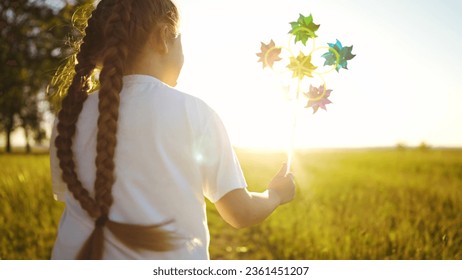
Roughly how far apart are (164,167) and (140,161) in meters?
0.07

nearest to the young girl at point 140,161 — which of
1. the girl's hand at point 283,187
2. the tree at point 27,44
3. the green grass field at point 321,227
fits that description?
the girl's hand at point 283,187

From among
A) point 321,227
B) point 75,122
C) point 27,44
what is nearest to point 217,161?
point 75,122

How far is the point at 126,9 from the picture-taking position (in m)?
1.35

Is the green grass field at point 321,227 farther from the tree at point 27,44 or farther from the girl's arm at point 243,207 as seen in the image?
the girl's arm at point 243,207

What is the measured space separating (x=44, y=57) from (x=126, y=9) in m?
3.50

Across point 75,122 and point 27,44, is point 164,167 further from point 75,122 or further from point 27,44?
point 27,44

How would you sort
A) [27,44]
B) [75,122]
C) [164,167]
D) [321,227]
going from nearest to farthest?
1. [164,167]
2. [75,122]
3. [321,227]
4. [27,44]

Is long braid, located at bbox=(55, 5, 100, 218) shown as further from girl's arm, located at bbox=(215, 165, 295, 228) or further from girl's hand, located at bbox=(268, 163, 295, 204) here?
girl's hand, located at bbox=(268, 163, 295, 204)

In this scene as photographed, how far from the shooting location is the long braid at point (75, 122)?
1.28 meters

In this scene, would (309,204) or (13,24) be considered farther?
(309,204)

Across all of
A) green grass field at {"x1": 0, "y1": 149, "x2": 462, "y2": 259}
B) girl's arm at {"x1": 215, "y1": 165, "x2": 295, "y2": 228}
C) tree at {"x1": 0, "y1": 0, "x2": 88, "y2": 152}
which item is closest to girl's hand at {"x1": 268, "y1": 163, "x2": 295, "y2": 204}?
girl's arm at {"x1": 215, "y1": 165, "x2": 295, "y2": 228}

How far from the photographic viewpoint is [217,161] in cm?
131

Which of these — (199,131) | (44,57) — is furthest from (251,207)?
(44,57)
